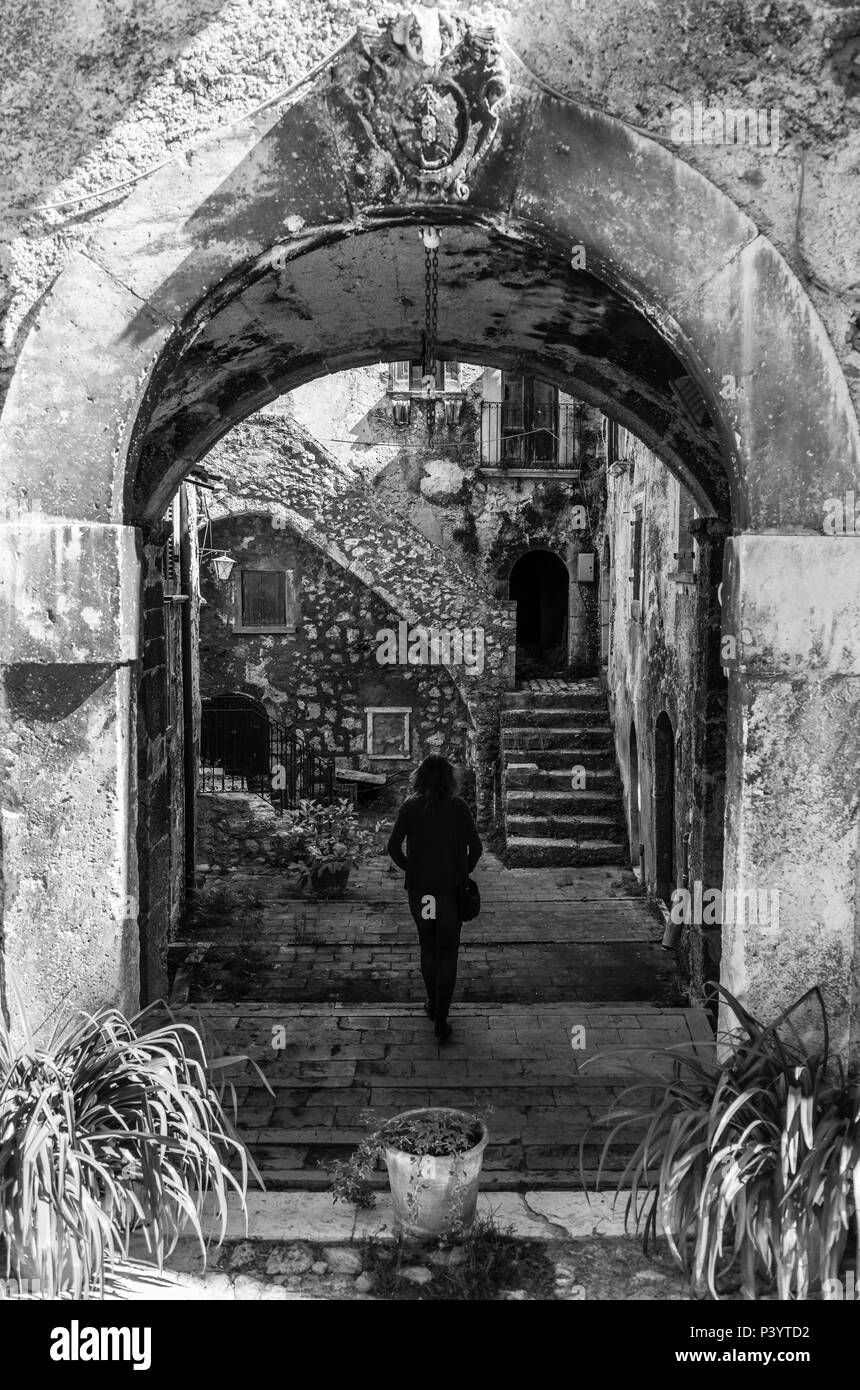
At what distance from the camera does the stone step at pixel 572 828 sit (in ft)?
36.9

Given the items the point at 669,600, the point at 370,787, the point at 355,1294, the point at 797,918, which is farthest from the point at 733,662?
the point at 370,787

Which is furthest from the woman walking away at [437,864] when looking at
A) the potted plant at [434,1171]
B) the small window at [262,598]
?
the small window at [262,598]

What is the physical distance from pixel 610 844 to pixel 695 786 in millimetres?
4627

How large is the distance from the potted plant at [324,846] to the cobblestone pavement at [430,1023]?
264mm

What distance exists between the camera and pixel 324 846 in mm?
10031

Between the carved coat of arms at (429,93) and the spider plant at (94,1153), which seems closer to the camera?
the spider plant at (94,1153)

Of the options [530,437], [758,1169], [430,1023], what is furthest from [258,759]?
[758,1169]

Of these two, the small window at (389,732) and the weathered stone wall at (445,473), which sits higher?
the weathered stone wall at (445,473)

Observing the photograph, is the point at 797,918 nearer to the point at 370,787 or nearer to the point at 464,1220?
the point at 464,1220

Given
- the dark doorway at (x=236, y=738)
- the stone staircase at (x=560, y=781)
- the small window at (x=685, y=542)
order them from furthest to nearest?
the dark doorway at (x=236, y=738)
the stone staircase at (x=560, y=781)
the small window at (x=685, y=542)

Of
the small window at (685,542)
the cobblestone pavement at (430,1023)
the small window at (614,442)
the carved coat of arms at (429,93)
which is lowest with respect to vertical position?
the cobblestone pavement at (430,1023)

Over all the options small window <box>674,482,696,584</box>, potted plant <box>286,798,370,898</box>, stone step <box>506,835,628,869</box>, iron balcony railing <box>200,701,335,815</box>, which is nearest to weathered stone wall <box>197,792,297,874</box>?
potted plant <box>286,798,370,898</box>

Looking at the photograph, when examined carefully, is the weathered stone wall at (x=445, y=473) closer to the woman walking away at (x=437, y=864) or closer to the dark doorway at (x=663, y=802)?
the dark doorway at (x=663, y=802)

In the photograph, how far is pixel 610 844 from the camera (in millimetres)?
11117
